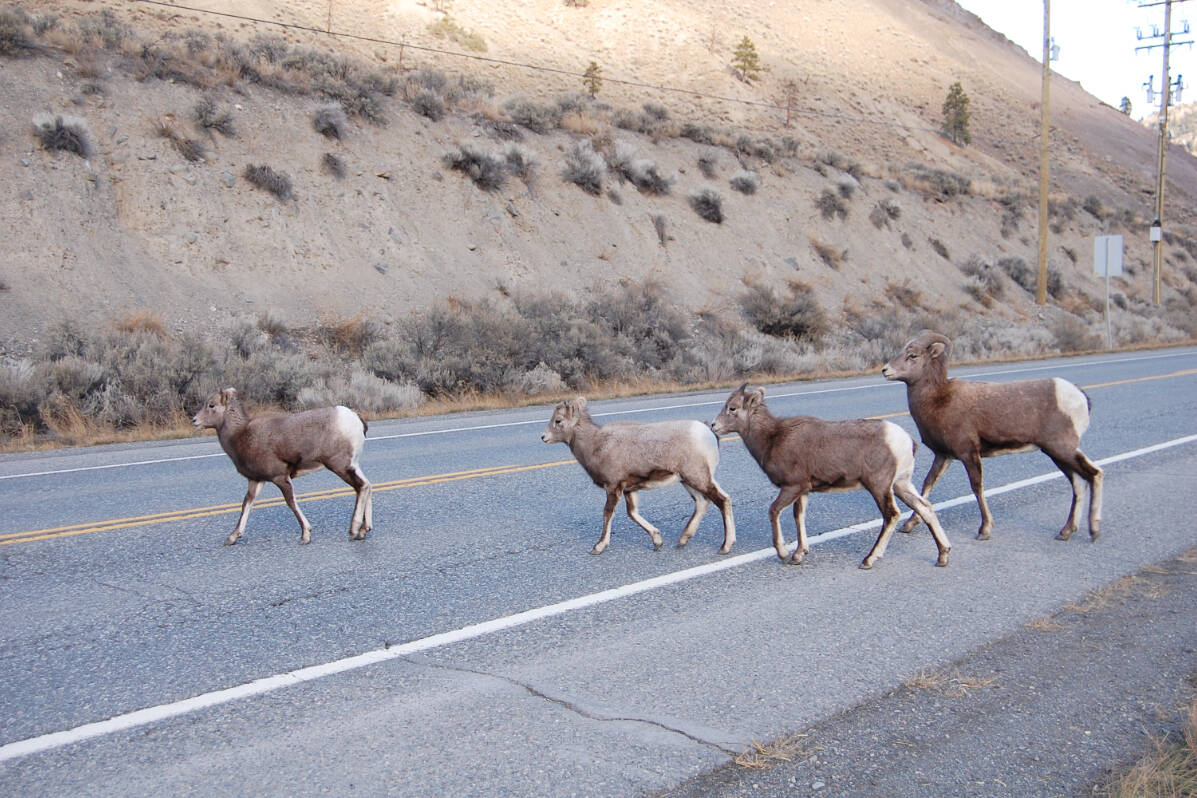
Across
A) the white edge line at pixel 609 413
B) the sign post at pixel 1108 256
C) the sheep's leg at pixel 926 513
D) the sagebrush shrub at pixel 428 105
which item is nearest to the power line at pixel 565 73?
the sagebrush shrub at pixel 428 105

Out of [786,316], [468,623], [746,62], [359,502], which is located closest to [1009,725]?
[468,623]

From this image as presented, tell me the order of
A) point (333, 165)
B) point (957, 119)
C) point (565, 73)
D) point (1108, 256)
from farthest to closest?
1. point (957, 119)
2. point (565, 73)
3. point (1108, 256)
4. point (333, 165)

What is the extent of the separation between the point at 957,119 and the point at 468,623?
71.6m

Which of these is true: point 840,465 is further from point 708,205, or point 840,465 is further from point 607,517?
point 708,205

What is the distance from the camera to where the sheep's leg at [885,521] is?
673cm

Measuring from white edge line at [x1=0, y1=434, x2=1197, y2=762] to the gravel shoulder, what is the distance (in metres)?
1.97

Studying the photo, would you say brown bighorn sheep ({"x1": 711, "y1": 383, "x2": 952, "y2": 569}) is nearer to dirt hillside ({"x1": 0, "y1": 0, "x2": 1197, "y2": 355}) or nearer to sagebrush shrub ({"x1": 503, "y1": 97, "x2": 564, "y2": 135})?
dirt hillside ({"x1": 0, "y1": 0, "x2": 1197, "y2": 355})

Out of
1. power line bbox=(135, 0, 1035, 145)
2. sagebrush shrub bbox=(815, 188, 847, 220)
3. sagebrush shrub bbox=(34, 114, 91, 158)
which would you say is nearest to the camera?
sagebrush shrub bbox=(34, 114, 91, 158)

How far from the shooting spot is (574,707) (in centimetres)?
450

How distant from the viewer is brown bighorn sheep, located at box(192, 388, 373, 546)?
25.0 ft

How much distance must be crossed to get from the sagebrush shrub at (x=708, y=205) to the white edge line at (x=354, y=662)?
96.6ft

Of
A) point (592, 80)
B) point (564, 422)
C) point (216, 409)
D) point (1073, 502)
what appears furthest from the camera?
point (592, 80)

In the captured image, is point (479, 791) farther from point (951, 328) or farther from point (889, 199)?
point (889, 199)

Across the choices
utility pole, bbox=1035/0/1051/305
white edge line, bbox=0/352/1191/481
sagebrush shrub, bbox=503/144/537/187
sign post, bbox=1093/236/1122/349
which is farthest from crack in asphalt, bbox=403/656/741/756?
utility pole, bbox=1035/0/1051/305
